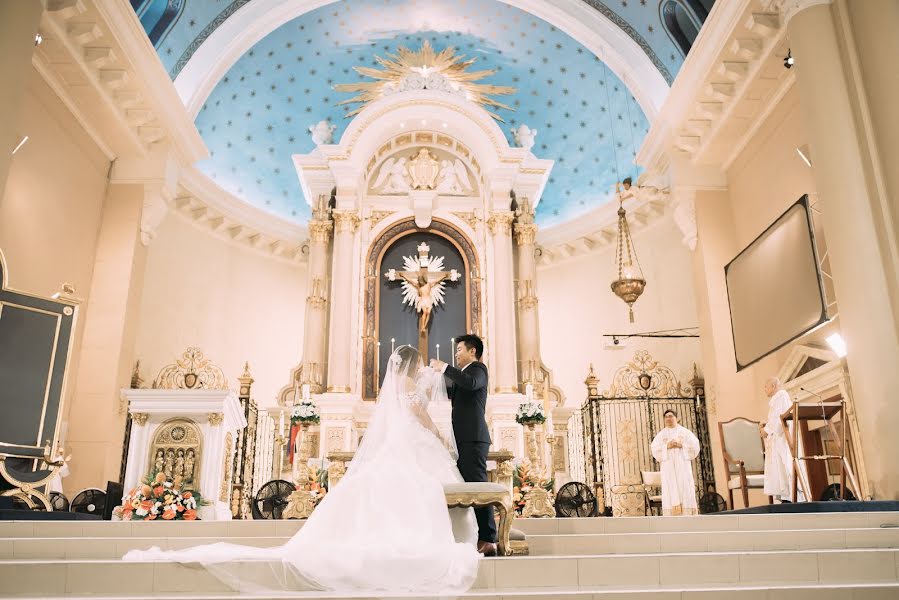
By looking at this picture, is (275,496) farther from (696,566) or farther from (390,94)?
(390,94)

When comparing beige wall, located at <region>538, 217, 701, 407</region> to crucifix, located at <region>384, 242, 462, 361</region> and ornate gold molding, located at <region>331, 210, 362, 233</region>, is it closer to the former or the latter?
crucifix, located at <region>384, 242, 462, 361</region>

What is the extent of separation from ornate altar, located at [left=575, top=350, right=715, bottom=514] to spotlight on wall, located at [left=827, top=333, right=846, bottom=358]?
317cm

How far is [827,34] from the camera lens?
27.6 feet

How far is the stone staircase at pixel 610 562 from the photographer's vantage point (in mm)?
3957

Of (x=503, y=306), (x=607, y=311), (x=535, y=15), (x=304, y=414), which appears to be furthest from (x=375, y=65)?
(x=304, y=414)

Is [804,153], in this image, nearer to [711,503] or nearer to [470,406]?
[711,503]

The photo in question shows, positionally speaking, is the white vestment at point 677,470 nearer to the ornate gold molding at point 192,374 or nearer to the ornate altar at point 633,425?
the ornate altar at point 633,425

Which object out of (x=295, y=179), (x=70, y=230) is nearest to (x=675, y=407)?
(x=295, y=179)

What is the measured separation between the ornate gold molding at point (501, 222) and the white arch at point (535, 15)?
320cm

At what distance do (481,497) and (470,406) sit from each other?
709mm

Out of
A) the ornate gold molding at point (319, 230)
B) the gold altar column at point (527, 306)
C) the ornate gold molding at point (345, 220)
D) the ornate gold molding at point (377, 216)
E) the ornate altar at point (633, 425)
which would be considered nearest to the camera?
the ornate altar at point (633, 425)

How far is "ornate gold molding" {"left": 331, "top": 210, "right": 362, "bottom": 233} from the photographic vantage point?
584 inches

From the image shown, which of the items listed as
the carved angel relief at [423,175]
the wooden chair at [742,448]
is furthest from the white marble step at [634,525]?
the carved angel relief at [423,175]

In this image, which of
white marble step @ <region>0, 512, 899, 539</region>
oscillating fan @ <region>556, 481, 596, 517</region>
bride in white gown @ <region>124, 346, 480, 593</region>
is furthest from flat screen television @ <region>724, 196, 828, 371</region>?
bride in white gown @ <region>124, 346, 480, 593</region>
